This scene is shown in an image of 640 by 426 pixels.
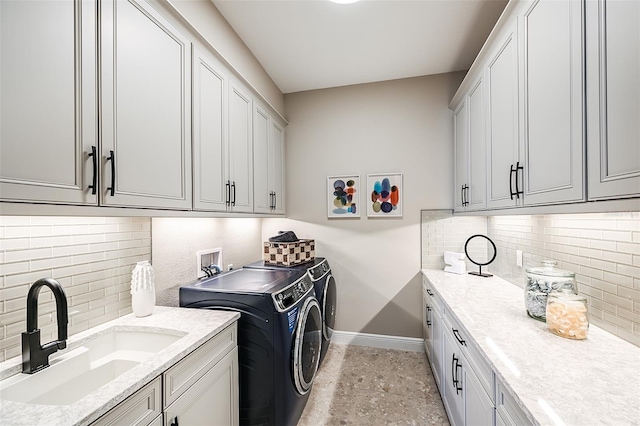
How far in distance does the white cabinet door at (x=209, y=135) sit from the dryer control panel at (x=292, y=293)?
0.68m

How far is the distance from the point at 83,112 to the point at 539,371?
1843mm

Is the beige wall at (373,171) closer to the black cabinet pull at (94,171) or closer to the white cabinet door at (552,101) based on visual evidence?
the white cabinet door at (552,101)

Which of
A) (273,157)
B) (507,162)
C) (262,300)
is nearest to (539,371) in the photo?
(507,162)

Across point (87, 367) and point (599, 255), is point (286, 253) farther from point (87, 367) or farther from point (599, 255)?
point (599, 255)

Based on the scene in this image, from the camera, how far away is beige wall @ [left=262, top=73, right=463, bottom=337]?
2830mm

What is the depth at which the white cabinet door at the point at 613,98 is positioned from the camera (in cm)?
80

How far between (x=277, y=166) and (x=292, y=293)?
1.52 m

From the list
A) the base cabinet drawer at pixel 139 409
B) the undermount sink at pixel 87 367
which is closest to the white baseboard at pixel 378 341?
the undermount sink at pixel 87 367

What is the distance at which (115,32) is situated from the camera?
108 centimetres

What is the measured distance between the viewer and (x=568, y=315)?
1.20 m

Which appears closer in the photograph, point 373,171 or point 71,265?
point 71,265

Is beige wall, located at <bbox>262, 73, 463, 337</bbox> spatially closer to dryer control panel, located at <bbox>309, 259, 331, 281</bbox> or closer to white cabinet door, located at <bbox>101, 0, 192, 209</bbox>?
dryer control panel, located at <bbox>309, 259, 331, 281</bbox>

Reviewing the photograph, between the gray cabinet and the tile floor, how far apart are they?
1.60 metres

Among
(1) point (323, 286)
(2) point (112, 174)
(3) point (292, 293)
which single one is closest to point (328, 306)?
(1) point (323, 286)
